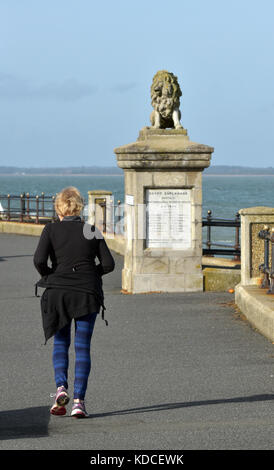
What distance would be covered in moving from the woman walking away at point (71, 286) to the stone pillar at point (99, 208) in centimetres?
2183

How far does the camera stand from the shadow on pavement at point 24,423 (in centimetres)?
666

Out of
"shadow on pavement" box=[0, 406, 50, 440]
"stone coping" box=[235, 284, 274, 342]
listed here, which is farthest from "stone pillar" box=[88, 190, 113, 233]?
"shadow on pavement" box=[0, 406, 50, 440]

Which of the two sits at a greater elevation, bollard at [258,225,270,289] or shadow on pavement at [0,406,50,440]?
bollard at [258,225,270,289]

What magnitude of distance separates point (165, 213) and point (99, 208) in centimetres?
1388

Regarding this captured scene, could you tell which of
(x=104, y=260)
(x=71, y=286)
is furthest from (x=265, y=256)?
(x=71, y=286)

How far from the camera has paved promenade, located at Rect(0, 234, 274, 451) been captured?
6.52 meters

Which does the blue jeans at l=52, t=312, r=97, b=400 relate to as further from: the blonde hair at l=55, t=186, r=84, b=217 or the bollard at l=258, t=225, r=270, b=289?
the bollard at l=258, t=225, r=270, b=289

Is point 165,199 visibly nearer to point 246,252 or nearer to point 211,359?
point 246,252

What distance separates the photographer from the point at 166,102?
54.0 ft

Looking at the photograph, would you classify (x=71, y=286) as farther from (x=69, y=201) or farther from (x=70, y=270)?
(x=69, y=201)

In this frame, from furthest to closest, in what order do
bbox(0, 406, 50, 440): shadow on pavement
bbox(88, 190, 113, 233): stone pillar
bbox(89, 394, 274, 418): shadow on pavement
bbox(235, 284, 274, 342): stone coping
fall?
bbox(88, 190, 113, 233): stone pillar < bbox(235, 284, 274, 342): stone coping < bbox(89, 394, 274, 418): shadow on pavement < bbox(0, 406, 50, 440): shadow on pavement
